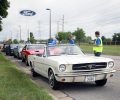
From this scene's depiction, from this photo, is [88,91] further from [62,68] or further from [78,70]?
[62,68]

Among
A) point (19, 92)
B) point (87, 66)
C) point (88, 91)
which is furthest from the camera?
point (88, 91)

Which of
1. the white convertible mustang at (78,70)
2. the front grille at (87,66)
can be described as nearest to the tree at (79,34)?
the white convertible mustang at (78,70)

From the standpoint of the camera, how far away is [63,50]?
11086 millimetres

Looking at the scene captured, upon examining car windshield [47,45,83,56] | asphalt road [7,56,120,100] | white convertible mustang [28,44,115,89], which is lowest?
asphalt road [7,56,120,100]

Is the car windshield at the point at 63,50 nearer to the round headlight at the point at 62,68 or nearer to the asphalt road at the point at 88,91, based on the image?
the asphalt road at the point at 88,91

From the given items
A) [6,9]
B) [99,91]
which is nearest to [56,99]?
[99,91]

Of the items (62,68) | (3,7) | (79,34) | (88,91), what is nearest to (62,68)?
(62,68)

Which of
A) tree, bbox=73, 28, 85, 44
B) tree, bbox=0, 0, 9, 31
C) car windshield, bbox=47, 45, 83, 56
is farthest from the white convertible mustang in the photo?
tree, bbox=73, 28, 85, 44

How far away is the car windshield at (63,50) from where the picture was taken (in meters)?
10.9

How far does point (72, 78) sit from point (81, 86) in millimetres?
1407

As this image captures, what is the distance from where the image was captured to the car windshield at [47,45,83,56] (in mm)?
10930

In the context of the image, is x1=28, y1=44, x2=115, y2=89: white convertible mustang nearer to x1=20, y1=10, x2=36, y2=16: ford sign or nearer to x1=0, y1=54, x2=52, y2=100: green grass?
x1=0, y1=54, x2=52, y2=100: green grass

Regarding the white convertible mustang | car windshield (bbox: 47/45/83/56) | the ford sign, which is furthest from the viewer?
the ford sign

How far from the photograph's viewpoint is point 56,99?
8117 mm
